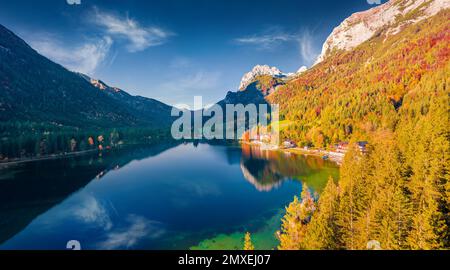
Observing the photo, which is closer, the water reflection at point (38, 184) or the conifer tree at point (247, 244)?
the conifer tree at point (247, 244)

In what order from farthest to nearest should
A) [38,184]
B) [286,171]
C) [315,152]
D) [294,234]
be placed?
[315,152] → [286,171] → [38,184] → [294,234]

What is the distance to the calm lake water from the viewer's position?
132ft

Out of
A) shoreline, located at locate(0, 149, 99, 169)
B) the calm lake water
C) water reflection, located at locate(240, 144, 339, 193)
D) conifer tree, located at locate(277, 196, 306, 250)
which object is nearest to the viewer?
conifer tree, located at locate(277, 196, 306, 250)

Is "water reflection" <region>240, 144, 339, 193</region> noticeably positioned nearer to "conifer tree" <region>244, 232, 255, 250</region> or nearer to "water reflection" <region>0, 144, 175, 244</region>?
"conifer tree" <region>244, 232, 255, 250</region>

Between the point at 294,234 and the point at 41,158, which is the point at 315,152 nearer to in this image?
the point at 294,234

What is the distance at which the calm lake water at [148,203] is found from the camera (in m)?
40.2

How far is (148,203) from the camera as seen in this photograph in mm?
58250

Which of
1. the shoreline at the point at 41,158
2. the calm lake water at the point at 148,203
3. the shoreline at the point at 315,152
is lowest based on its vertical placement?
the calm lake water at the point at 148,203

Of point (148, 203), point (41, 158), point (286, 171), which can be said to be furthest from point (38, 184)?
point (286, 171)

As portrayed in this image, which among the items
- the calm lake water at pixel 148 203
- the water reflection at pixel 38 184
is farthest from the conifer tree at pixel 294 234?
the water reflection at pixel 38 184

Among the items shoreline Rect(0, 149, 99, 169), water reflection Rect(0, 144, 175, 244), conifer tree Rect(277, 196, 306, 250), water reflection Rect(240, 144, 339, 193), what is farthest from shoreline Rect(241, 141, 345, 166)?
shoreline Rect(0, 149, 99, 169)

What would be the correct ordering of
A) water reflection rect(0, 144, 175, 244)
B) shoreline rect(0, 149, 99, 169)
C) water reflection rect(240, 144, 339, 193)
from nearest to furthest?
water reflection rect(0, 144, 175, 244) < water reflection rect(240, 144, 339, 193) < shoreline rect(0, 149, 99, 169)

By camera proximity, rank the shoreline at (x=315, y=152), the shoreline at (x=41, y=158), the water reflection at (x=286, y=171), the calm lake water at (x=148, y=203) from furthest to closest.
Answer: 1. the shoreline at (x=41, y=158)
2. the shoreline at (x=315, y=152)
3. the water reflection at (x=286, y=171)
4. the calm lake water at (x=148, y=203)

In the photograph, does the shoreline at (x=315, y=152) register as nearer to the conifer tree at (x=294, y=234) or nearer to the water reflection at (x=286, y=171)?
the water reflection at (x=286, y=171)
